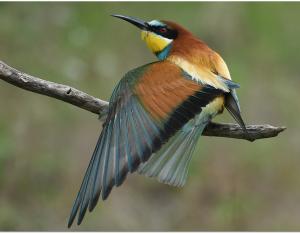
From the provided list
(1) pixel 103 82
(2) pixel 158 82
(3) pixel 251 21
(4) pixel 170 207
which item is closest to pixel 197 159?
(4) pixel 170 207

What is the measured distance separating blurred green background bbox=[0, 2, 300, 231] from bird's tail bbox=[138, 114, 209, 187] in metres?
1.34

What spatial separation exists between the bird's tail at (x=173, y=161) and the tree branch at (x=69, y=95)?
173 mm

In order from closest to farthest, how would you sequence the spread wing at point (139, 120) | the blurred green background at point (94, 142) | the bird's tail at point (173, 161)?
the spread wing at point (139, 120) → the bird's tail at point (173, 161) → the blurred green background at point (94, 142)

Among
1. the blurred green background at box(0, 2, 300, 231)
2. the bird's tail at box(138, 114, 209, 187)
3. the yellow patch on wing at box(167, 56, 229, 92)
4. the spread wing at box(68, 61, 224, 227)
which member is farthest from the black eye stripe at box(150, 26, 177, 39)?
the blurred green background at box(0, 2, 300, 231)

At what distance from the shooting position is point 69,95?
3.25 meters

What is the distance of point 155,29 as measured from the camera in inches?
147

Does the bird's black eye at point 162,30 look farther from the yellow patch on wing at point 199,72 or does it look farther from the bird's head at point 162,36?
the yellow patch on wing at point 199,72

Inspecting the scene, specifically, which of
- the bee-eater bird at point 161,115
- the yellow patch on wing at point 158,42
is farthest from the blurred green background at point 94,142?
the bee-eater bird at point 161,115

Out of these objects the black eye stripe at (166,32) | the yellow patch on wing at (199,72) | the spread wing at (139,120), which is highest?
the black eye stripe at (166,32)

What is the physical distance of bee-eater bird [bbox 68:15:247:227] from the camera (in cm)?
298

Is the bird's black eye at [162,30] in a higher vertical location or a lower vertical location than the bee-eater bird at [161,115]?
higher

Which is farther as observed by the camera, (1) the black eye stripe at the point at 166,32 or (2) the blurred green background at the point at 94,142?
(2) the blurred green background at the point at 94,142

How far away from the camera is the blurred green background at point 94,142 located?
15.9 feet

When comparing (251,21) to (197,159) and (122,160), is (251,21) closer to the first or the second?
(197,159)
